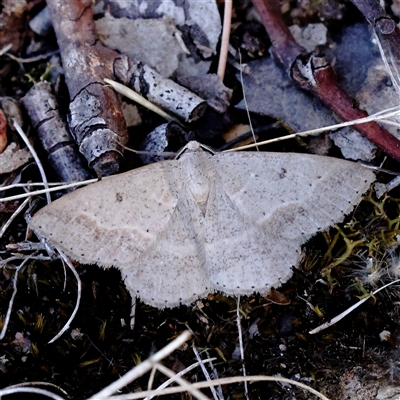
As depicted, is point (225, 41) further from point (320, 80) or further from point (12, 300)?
point (12, 300)

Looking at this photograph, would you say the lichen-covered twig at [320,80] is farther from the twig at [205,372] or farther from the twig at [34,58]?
the twig at [205,372]

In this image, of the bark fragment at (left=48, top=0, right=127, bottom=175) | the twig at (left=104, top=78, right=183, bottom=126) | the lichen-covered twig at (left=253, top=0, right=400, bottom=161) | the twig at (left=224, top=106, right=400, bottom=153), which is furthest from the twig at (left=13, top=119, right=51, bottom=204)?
the lichen-covered twig at (left=253, top=0, right=400, bottom=161)

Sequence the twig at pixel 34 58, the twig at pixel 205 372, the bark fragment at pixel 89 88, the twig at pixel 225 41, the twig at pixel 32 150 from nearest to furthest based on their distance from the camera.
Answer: the twig at pixel 205 372 → the bark fragment at pixel 89 88 → the twig at pixel 32 150 → the twig at pixel 225 41 → the twig at pixel 34 58

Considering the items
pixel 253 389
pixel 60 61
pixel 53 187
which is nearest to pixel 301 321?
pixel 253 389

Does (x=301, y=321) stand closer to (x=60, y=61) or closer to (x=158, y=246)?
(x=158, y=246)

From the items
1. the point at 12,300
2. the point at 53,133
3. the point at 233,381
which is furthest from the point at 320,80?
the point at 12,300

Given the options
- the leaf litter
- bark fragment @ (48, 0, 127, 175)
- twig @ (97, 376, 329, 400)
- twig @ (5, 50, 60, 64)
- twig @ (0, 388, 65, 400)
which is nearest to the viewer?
twig @ (97, 376, 329, 400)

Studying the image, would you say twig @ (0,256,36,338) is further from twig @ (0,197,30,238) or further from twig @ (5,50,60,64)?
twig @ (5,50,60,64)

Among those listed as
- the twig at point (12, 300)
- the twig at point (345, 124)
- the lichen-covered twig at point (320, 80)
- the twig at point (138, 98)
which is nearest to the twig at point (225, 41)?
the lichen-covered twig at point (320, 80)

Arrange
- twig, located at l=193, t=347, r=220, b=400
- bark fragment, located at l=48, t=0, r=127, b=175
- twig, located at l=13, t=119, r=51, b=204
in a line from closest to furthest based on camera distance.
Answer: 1. twig, located at l=193, t=347, r=220, b=400
2. bark fragment, located at l=48, t=0, r=127, b=175
3. twig, located at l=13, t=119, r=51, b=204
